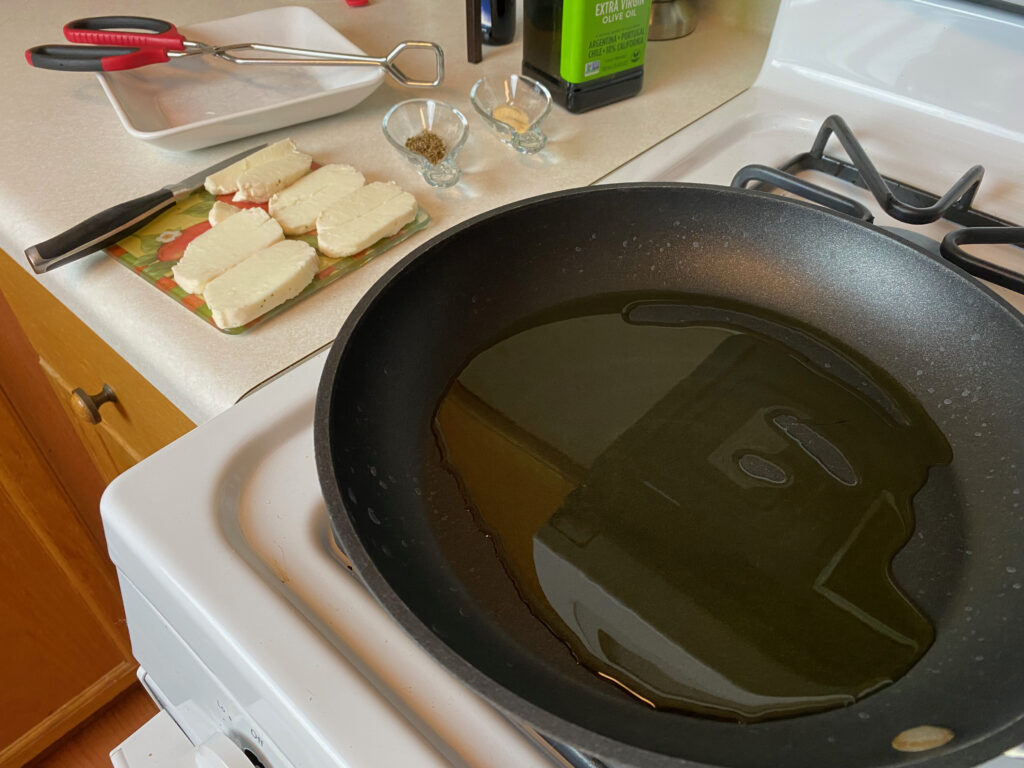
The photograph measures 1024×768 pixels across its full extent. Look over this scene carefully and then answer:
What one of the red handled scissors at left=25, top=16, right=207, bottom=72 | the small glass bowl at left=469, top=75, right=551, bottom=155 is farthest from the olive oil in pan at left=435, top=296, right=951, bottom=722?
the red handled scissors at left=25, top=16, right=207, bottom=72

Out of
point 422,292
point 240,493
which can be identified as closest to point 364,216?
point 422,292

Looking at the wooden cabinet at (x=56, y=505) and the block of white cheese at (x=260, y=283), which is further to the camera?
the wooden cabinet at (x=56, y=505)

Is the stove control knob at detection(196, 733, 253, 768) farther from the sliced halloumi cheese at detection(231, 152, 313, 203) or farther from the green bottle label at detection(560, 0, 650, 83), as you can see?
the green bottle label at detection(560, 0, 650, 83)

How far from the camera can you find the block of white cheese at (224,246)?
515 millimetres

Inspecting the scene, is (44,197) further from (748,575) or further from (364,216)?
(748,575)

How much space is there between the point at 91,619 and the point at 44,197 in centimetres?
72

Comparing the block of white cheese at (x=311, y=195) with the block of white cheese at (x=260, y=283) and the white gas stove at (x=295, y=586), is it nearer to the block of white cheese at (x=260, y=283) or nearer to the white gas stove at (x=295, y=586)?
Result: the block of white cheese at (x=260, y=283)

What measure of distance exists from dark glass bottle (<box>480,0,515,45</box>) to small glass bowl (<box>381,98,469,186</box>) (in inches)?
7.7

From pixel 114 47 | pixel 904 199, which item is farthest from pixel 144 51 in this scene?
pixel 904 199

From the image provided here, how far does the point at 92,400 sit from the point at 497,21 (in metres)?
0.54

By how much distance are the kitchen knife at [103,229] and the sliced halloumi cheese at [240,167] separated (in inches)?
0.7

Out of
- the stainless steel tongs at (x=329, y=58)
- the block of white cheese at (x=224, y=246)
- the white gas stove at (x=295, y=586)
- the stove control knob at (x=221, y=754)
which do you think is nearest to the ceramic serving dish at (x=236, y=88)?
the stainless steel tongs at (x=329, y=58)

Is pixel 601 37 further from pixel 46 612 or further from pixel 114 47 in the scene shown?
pixel 46 612

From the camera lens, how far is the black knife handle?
52cm
